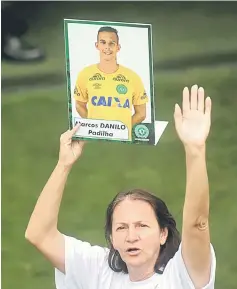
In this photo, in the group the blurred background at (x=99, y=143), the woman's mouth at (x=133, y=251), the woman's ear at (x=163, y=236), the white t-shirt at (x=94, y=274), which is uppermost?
the blurred background at (x=99, y=143)

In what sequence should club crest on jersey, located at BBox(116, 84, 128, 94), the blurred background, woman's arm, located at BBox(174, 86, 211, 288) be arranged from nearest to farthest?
1. woman's arm, located at BBox(174, 86, 211, 288)
2. club crest on jersey, located at BBox(116, 84, 128, 94)
3. the blurred background

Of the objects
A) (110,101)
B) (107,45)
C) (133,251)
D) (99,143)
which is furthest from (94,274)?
(107,45)

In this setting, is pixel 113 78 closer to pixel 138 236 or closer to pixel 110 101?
pixel 110 101

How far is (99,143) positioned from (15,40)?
1.14 feet

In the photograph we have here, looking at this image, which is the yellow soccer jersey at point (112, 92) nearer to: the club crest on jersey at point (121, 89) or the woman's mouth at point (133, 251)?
the club crest on jersey at point (121, 89)

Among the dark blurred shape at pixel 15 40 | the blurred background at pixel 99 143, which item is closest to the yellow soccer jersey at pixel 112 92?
the blurred background at pixel 99 143

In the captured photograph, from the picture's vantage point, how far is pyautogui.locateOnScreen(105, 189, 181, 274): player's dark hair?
1956 mm

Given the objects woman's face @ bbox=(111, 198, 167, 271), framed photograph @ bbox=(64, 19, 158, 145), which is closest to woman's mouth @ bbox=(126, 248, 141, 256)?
woman's face @ bbox=(111, 198, 167, 271)

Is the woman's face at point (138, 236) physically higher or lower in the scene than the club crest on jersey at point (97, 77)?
lower

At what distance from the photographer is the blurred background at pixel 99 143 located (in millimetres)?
2057

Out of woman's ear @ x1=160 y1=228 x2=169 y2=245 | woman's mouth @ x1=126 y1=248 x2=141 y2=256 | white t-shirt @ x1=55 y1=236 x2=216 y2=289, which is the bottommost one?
white t-shirt @ x1=55 y1=236 x2=216 y2=289

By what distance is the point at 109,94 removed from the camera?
76.5 inches

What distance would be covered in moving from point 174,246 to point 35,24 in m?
0.66

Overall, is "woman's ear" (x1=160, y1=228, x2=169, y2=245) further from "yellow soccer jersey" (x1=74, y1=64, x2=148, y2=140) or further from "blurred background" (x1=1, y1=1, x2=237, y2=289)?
"yellow soccer jersey" (x1=74, y1=64, x2=148, y2=140)
